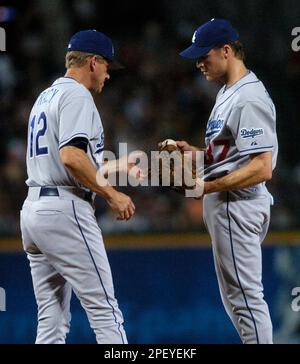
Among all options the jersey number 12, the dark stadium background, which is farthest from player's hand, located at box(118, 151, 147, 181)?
the dark stadium background

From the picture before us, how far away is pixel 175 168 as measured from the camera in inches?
133

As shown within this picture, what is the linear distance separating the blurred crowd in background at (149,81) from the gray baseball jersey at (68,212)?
1827 millimetres

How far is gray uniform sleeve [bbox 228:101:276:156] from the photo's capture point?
3262 millimetres

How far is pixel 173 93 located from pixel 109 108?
0.52 m

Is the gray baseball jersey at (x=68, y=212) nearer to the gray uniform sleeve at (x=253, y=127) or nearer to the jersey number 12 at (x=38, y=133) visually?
the jersey number 12 at (x=38, y=133)

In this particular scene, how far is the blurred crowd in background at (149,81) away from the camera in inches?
217

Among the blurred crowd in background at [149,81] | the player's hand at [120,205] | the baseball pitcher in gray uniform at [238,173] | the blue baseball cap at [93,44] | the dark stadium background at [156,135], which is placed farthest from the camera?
the blurred crowd in background at [149,81]

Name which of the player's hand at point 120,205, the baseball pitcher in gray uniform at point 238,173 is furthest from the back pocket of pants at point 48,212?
the baseball pitcher in gray uniform at point 238,173

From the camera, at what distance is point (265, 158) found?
10.7 ft

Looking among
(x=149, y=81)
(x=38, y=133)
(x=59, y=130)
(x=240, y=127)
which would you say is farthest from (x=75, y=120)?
(x=149, y=81)

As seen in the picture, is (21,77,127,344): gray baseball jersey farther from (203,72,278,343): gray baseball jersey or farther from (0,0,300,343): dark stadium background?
(0,0,300,343): dark stadium background

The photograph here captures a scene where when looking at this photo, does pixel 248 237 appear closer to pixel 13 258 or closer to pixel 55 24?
pixel 13 258

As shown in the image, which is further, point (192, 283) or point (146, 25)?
point (146, 25)
